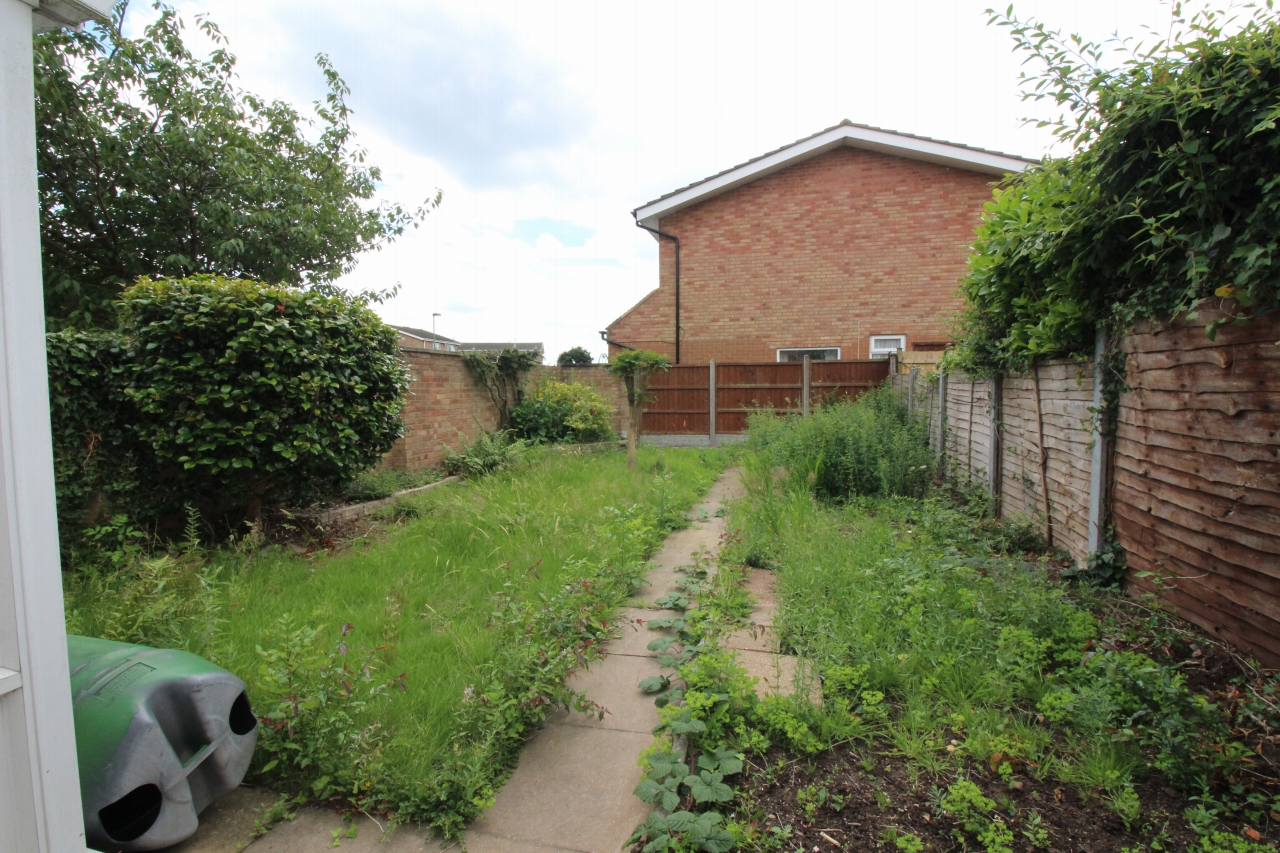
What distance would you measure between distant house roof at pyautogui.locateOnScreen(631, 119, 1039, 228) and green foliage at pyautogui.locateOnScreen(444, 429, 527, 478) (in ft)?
26.6

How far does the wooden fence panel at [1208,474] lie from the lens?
2221 millimetres

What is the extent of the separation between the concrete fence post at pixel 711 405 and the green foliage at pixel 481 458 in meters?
5.26

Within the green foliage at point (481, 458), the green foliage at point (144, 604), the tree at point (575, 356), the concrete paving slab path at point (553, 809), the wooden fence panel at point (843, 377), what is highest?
the tree at point (575, 356)

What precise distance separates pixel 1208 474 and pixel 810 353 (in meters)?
11.6

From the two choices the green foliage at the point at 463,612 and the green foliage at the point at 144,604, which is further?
the green foliage at the point at 144,604

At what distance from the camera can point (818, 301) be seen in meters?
13.7

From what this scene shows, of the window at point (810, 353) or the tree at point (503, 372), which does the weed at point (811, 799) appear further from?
the window at point (810, 353)

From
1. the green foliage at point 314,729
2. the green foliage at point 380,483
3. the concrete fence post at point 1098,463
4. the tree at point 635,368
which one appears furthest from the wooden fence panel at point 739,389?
the green foliage at point 314,729

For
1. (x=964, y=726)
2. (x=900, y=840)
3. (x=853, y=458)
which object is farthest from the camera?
(x=853, y=458)

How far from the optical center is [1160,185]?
8.69 ft

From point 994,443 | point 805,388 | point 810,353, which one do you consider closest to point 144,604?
point 994,443

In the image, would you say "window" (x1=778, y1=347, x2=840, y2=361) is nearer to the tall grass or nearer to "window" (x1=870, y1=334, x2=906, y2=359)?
"window" (x1=870, y1=334, x2=906, y2=359)

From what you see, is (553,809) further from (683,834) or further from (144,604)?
(144,604)

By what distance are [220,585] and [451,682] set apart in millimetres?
1925
